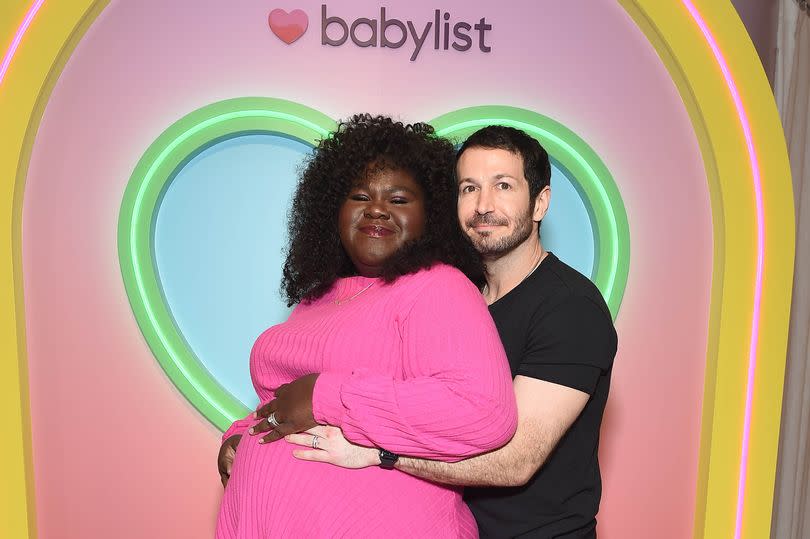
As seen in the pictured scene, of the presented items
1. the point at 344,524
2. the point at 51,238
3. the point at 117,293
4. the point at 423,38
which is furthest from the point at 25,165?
the point at 344,524

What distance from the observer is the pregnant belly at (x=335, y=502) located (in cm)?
142

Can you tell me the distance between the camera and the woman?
137 cm

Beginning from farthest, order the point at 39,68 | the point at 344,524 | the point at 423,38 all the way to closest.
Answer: the point at 423,38 < the point at 39,68 < the point at 344,524

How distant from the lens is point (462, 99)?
2307mm

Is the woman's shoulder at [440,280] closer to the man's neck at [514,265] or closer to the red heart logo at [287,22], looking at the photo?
the man's neck at [514,265]

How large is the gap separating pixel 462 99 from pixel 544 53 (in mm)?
322

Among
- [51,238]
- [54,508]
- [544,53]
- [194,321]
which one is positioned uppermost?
[544,53]

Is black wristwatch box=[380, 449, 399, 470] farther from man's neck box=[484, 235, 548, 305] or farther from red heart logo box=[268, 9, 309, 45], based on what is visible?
red heart logo box=[268, 9, 309, 45]

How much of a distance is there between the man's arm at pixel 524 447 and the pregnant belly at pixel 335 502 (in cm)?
7

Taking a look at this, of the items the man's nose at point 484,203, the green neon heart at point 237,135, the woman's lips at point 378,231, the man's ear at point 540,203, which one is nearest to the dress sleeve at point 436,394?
the woman's lips at point 378,231

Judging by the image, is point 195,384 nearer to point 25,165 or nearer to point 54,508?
point 54,508

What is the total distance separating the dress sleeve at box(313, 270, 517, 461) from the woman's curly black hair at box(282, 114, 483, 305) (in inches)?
7.9

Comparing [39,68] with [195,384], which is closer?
[39,68]

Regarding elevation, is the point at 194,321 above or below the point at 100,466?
above
